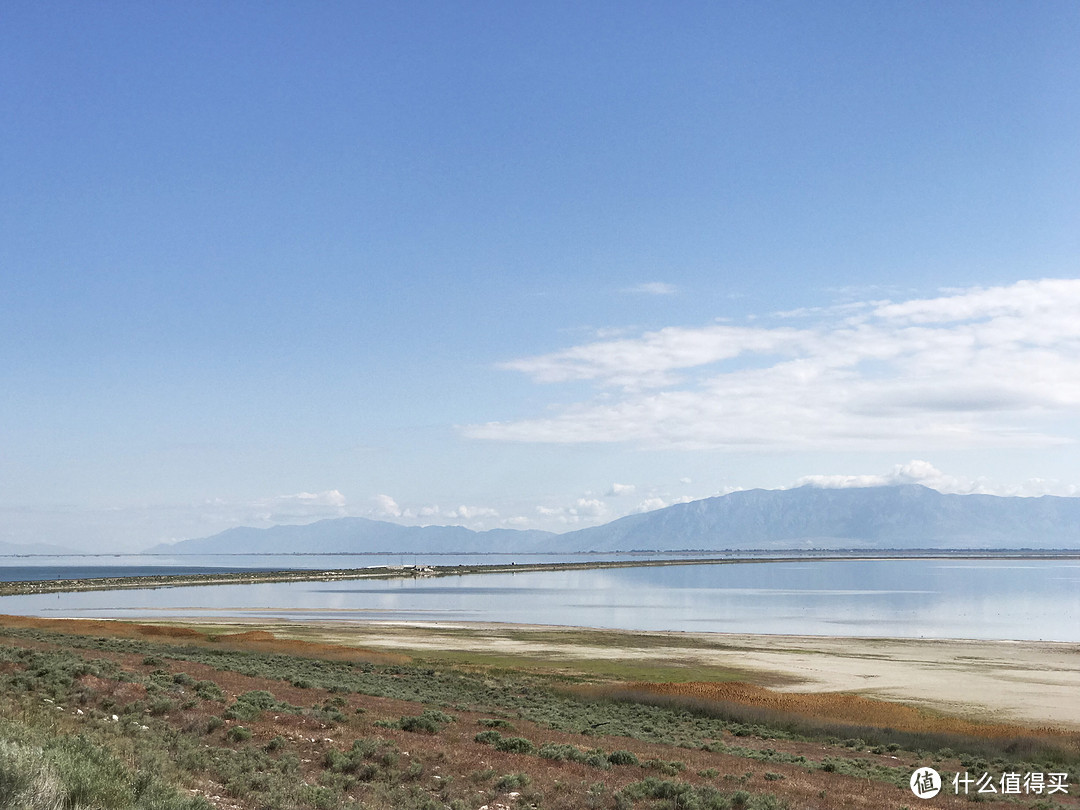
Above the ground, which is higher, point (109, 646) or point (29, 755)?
point (29, 755)

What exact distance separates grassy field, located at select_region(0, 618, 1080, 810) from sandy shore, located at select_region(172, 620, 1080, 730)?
568 cm

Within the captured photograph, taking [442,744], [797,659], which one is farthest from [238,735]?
[797,659]

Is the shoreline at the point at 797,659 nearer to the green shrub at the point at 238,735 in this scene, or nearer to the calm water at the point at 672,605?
the calm water at the point at 672,605

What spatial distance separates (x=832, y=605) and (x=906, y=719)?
72959 millimetres

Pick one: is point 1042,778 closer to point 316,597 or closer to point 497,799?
point 497,799

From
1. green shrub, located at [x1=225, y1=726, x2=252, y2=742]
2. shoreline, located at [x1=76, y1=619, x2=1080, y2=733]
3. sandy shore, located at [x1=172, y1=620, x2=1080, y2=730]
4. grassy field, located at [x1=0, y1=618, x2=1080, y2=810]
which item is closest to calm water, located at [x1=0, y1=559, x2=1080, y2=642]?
sandy shore, located at [x1=172, y1=620, x2=1080, y2=730]

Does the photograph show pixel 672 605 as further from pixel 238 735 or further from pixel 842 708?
pixel 238 735

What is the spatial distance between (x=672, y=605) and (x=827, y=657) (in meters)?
50.6

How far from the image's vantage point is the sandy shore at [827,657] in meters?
39.2

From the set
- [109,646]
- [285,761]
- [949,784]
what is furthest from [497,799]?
[109,646]

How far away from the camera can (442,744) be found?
64.1ft

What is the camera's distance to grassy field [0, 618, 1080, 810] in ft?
43.4

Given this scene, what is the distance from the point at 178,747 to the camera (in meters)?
16.1

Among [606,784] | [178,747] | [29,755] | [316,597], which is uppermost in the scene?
[29,755]
